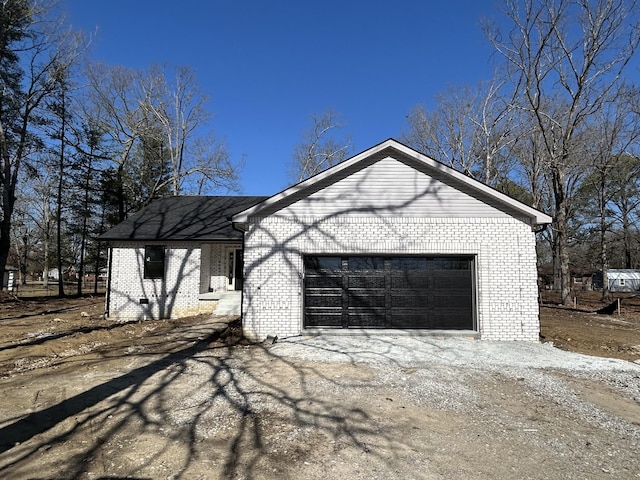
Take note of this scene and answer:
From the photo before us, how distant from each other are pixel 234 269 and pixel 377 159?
325 inches

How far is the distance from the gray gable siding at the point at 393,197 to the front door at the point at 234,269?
6.38 meters

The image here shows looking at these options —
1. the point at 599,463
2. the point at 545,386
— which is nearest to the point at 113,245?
the point at 545,386

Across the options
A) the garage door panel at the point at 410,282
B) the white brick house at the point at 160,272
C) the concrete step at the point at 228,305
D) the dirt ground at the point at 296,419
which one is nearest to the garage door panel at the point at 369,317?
the garage door panel at the point at 410,282

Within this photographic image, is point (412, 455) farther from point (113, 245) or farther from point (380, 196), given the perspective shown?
point (113, 245)

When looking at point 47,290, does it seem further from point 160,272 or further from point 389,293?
point 389,293

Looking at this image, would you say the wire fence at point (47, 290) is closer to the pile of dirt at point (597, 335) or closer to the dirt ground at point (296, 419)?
the dirt ground at point (296, 419)

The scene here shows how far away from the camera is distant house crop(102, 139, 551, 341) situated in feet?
32.9

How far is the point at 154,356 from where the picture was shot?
325 inches

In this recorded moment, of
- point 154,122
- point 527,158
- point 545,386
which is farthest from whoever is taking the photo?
point 154,122

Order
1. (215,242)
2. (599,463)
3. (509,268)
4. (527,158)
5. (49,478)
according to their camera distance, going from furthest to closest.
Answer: (527,158) → (215,242) → (509,268) → (599,463) → (49,478)

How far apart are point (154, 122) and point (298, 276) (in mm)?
24511

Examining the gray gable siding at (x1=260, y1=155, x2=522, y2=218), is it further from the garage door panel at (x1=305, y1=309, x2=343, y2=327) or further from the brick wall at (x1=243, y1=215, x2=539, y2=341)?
the garage door panel at (x1=305, y1=309, x2=343, y2=327)

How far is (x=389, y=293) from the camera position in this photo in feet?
34.0

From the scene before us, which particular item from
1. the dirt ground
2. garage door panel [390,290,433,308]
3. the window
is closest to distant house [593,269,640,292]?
the dirt ground
